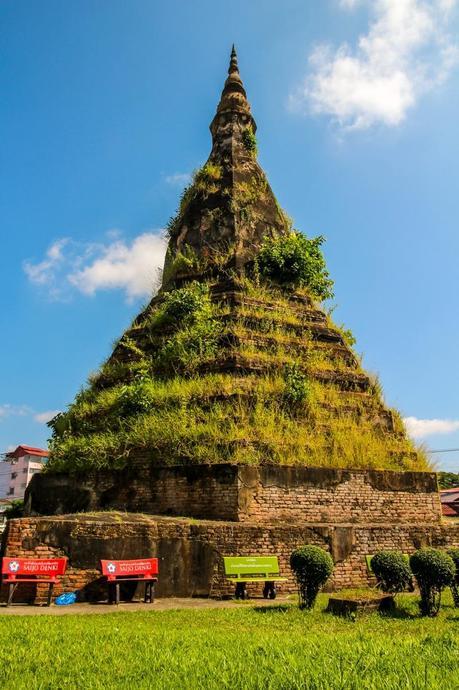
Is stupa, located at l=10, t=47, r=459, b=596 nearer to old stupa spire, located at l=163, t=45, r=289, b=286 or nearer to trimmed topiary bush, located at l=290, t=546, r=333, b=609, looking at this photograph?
old stupa spire, located at l=163, t=45, r=289, b=286

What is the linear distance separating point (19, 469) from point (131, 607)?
55.5 meters

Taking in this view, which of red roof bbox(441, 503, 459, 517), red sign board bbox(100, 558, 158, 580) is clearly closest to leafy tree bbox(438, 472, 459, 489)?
red roof bbox(441, 503, 459, 517)

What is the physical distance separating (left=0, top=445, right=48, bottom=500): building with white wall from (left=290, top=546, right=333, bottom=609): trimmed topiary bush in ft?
170

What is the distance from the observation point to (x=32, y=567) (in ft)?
27.7

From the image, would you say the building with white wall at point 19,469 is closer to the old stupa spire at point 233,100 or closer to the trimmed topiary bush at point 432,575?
the old stupa spire at point 233,100

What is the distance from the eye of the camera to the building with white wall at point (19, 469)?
5759cm

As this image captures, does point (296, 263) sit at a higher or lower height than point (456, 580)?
higher

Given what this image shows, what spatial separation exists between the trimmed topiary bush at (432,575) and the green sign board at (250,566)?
2.26m

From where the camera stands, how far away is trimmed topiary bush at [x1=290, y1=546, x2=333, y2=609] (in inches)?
325

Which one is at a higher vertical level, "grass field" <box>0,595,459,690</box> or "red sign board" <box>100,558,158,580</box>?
"red sign board" <box>100,558,158,580</box>

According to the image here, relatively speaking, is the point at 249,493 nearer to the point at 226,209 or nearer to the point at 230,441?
the point at 230,441

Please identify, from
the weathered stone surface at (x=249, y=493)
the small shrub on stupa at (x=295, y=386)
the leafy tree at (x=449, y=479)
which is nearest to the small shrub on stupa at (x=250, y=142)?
the small shrub on stupa at (x=295, y=386)

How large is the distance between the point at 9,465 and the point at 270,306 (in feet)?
179

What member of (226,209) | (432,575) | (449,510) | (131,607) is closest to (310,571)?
(432,575)
